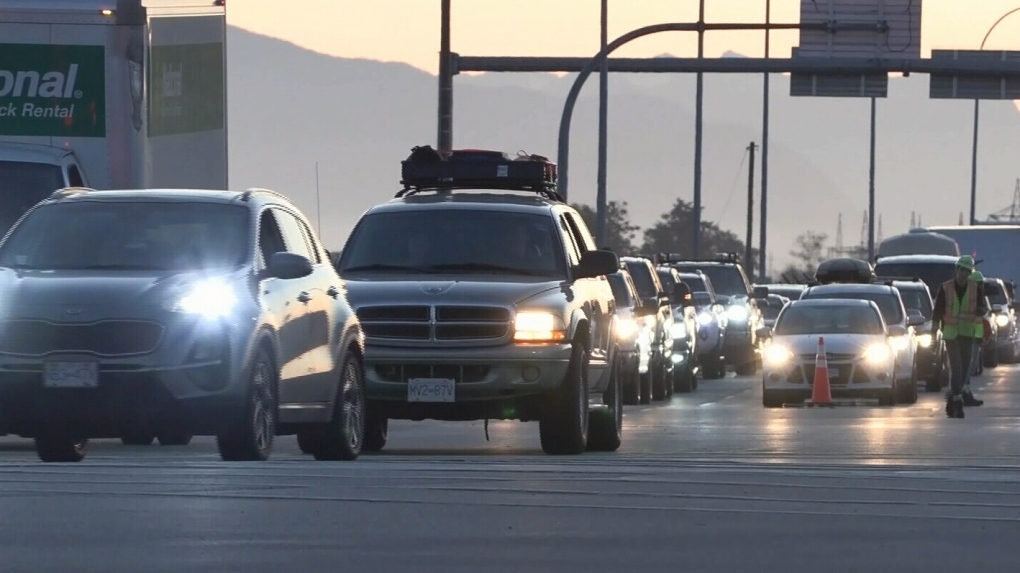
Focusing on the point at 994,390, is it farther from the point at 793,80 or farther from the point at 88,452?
the point at 88,452

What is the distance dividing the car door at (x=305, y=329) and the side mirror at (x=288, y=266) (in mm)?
310

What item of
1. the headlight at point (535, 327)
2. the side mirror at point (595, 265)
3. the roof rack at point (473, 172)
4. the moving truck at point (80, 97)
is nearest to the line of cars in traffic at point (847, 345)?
the roof rack at point (473, 172)

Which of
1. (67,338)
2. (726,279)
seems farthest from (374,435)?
(726,279)

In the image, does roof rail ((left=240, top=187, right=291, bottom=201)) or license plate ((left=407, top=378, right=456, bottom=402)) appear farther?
license plate ((left=407, top=378, right=456, bottom=402))

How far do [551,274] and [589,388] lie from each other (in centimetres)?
87

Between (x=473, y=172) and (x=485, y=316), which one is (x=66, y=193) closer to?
(x=485, y=316)

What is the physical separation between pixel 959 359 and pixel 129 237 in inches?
564

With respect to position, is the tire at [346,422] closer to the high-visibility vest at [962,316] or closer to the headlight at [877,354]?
the high-visibility vest at [962,316]

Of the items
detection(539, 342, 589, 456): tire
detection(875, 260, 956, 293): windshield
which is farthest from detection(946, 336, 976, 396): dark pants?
detection(875, 260, 956, 293): windshield

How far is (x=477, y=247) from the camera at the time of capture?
60.0 ft

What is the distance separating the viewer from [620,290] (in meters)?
29.5

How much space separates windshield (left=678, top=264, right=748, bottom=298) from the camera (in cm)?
4369

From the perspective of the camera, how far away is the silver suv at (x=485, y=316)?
56.9ft

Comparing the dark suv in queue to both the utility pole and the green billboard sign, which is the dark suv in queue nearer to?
the green billboard sign
